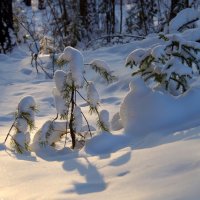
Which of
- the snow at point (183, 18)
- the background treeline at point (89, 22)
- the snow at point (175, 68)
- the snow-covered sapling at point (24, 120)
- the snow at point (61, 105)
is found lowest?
the background treeline at point (89, 22)

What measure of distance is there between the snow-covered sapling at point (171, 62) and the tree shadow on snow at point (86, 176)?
93 cm

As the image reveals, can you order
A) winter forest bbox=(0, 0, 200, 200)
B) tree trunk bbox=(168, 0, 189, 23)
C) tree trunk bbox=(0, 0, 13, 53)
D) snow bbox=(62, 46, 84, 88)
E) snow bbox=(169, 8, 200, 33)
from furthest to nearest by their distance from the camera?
tree trunk bbox=(0, 0, 13, 53) → tree trunk bbox=(168, 0, 189, 23) → snow bbox=(169, 8, 200, 33) → snow bbox=(62, 46, 84, 88) → winter forest bbox=(0, 0, 200, 200)

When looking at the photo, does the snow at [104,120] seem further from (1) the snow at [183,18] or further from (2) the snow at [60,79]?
(1) the snow at [183,18]

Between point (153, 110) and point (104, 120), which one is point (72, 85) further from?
point (153, 110)

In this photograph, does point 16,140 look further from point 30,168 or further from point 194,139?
point 194,139

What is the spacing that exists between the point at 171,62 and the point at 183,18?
2724 millimetres

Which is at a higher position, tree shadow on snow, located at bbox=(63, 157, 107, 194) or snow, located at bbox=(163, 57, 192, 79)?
snow, located at bbox=(163, 57, 192, 79)

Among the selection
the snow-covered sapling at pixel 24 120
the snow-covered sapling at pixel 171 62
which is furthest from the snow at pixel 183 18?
the snow-covered sapling at pixel 24 120

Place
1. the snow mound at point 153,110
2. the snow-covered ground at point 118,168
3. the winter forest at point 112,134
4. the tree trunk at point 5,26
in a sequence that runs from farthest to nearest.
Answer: the tree trunk at point 5,26 → the snow mound at point 153,110 → the winter forest at point 112,134 → the snow-covered ground at point 118,168

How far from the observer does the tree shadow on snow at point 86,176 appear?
1.83 meters

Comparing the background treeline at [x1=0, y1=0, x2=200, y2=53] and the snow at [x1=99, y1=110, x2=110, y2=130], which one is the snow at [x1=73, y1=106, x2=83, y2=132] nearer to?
the snow at [x1=99, y1=110, x2=110, y2=130]

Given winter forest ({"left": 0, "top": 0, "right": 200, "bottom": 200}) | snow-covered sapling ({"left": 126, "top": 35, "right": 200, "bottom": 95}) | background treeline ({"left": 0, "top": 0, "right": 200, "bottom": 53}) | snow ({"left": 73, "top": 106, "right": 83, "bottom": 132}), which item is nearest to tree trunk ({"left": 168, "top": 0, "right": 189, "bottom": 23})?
background treeline ({"left": 0, "top": 0, "right": 200, "bottom": 53})

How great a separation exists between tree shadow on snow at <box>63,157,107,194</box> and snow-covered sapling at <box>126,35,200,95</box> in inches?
36.5

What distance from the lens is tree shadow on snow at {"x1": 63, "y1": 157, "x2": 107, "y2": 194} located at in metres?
1.83
